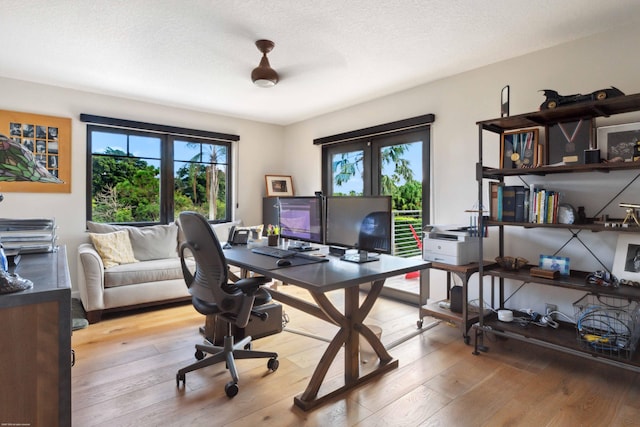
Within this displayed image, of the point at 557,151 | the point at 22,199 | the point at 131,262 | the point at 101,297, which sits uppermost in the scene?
the point at 557,151

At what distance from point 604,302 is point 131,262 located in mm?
4170

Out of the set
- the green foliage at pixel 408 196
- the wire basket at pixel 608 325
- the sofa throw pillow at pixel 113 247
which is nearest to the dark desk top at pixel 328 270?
the wire basket at pixel 608 325

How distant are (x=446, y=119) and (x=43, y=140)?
4.12 meters

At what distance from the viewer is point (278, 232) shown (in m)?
2.83

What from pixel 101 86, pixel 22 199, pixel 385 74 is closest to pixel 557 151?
pixel 385 74

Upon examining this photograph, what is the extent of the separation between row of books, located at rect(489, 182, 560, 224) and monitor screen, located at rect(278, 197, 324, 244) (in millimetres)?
1356

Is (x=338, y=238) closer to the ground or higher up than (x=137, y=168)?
closer to the ground

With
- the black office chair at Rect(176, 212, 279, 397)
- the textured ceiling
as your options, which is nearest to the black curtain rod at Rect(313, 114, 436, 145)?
the textured ceiling

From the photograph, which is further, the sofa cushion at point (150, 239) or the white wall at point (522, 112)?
the sofa cushion at point (150, 239)

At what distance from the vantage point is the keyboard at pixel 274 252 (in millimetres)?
2295

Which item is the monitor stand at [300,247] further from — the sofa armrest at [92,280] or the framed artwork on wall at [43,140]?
the framed artwork on wall at [43,140]

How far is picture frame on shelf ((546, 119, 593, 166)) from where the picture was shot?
235 centimetres

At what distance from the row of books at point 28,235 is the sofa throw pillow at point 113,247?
1.34m

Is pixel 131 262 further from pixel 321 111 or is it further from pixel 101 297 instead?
pixel 321 111
